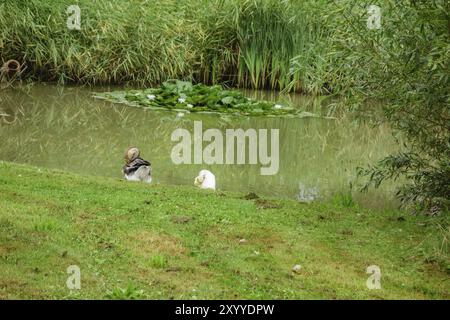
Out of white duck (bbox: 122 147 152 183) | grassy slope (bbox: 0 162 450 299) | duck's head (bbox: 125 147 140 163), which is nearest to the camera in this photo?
grassy slope (bbox: 0 162 450 299)

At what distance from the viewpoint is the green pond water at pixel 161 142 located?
32.3 feet

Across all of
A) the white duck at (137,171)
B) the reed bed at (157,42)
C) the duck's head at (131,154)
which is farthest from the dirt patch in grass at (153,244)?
the reed bed at (157,42)

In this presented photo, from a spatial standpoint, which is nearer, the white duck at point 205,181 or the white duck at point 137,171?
the white duck at point 205,181

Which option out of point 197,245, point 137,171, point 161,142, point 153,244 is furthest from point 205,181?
point 161,142

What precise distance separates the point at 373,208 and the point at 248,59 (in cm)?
804

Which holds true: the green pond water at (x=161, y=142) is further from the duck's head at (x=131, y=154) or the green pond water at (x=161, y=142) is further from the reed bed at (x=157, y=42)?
the reed bed at (x=157, y=42)

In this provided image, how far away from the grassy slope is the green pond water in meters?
1.30

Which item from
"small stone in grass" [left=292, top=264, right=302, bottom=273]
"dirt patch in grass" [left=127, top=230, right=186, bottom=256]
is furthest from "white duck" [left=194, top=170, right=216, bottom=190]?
"small stone in grass" [left=292, top=264, right=302, bottom=273]

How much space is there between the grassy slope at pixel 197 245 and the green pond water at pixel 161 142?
130cm

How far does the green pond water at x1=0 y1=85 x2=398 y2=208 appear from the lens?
388 inches

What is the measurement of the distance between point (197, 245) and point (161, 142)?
570 cm

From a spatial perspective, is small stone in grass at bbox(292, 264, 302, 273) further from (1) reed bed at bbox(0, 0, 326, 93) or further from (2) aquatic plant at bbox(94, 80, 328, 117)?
(1) reed bed at bbox(0, 0, 326, 93)

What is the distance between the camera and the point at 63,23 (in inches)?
628

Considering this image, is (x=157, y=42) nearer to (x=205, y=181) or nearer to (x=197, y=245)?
(x=205, y=181)
